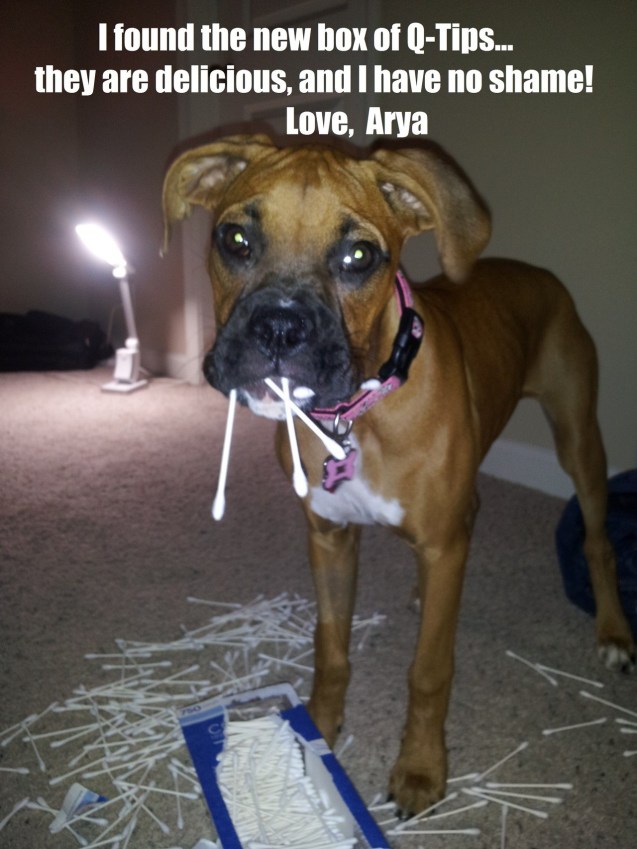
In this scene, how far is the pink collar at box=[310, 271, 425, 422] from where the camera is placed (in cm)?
150

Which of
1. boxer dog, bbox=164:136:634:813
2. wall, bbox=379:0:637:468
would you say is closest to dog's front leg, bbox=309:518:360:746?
boxer dog, bbox=164:136:634:813

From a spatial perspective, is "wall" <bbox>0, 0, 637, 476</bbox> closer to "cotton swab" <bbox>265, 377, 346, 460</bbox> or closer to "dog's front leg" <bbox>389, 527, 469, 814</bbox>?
"dog's front leg" <bbox>389, 527, 469, 814</bbox>

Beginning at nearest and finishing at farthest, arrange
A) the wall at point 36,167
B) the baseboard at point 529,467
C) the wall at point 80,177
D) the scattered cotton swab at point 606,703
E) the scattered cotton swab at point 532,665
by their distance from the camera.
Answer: the scattered cotton swab at point 606,703 < the scattered cotton swab at point 532,665 < the baseboard at point 529,467 < the wall at point 80,177 < the wall at point 36,167

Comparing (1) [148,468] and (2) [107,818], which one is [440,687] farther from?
(1) [148,468]

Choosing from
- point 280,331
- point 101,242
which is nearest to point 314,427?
point 280,331

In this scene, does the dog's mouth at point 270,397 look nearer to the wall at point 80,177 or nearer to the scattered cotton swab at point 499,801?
the scattered cotton swab at point 499,801

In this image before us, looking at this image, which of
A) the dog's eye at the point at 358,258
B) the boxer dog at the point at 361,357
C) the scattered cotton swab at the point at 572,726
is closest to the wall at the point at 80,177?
the boxer dog at the point at 361,357

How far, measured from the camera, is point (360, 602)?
7.48 ft

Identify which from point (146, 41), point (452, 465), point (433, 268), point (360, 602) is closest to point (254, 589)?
point (360, 602)

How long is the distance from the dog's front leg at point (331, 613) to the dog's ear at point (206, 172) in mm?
802

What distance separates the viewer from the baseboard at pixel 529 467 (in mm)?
3098

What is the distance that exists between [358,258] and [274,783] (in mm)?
1017

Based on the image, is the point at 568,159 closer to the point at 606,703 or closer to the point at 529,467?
the point at 529,467

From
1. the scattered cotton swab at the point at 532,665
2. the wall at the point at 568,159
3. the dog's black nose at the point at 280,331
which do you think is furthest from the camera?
the wall at the point at 568,159
